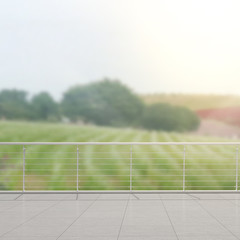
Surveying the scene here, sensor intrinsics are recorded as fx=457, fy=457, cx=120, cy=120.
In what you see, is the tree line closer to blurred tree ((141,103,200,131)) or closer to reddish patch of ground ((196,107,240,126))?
blurred tree ((141,103,200,131))

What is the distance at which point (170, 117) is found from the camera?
26.9 meters

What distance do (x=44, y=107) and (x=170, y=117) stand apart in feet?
24.2

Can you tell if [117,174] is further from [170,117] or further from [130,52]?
[130,52]

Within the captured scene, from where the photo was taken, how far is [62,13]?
22438mm

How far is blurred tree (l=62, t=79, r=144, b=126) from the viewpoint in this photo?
26853 millimetres
